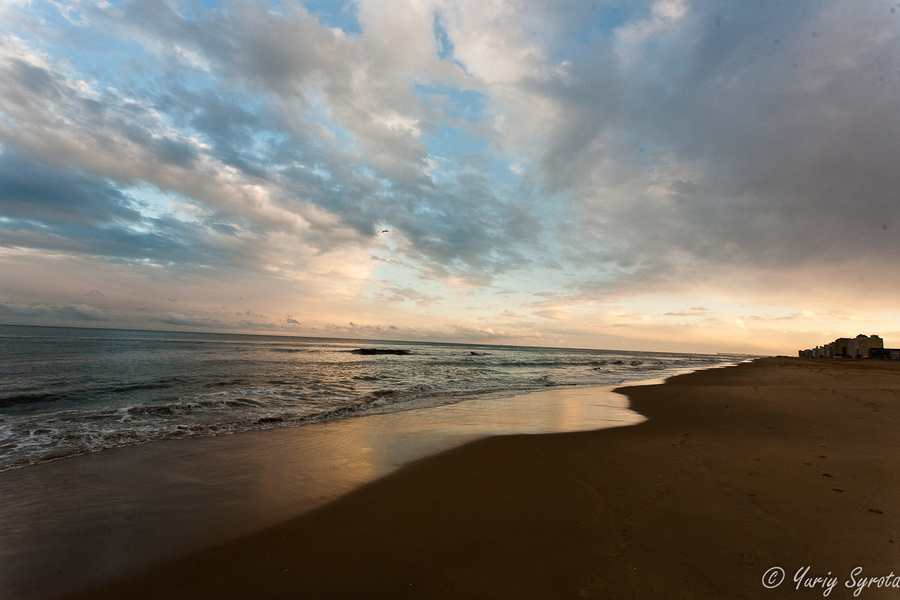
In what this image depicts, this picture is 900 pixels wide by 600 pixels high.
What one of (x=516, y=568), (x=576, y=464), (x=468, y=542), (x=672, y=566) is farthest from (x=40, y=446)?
(x=672, y=566)

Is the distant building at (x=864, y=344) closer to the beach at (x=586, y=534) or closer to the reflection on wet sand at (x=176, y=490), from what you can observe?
the beach at (x=586, y=534)

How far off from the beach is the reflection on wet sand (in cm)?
43

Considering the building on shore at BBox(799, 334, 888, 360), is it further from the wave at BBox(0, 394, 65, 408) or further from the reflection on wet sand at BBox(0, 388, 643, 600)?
the wave at BBox(0, 394, 65, 408)

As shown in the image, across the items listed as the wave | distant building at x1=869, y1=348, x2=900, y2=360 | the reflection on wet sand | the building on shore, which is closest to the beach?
the reflection on wet sand

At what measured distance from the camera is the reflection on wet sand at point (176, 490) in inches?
142

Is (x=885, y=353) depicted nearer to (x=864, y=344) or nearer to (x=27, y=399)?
(x=864, y=344)

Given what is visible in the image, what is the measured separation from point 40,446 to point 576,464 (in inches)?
418

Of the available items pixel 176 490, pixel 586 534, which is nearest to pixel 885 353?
pixel 586 534

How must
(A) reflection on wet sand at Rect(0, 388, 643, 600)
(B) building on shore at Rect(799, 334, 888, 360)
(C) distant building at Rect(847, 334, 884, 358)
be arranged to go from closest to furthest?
(A) reflection on wet sand at Rect(0, 388, 643, 600) < (B) building on shore at Rect(799, 334, 888, 360) < (C) distant building at Rect(847, 334, 884, 358)

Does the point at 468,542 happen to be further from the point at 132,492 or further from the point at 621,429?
the point at 621,429

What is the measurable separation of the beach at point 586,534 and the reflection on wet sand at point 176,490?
43cm

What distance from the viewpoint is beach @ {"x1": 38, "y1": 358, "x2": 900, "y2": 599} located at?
3.00 metres

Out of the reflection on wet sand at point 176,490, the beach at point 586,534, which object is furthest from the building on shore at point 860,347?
the reflection on wet sand at point 176,490

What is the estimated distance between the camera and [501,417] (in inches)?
427
